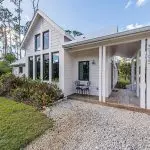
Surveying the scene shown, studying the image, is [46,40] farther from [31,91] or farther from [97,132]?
[97,132]

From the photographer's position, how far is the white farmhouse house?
325 inches

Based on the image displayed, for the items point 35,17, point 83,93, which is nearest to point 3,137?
point 83,93

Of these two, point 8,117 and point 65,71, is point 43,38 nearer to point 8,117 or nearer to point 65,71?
point 65,71

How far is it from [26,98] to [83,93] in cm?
385

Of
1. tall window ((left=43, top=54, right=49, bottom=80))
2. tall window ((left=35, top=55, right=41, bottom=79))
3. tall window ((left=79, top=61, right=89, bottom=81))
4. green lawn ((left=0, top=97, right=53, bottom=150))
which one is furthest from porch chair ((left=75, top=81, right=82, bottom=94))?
green lawn ((left=0, top=97, right=53, bottom=150))

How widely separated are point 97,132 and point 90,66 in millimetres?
Answer: 6038

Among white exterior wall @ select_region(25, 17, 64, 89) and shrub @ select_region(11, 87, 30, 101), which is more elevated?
white exterior wall @ select_region(25, 17, 64, 89)

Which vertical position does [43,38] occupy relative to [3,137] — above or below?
above

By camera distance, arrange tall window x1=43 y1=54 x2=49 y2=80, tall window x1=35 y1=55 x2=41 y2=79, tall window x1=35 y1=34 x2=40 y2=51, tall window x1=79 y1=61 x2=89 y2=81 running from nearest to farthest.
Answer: tall window x1=79 y1=61 x2=89 y2=81 < tall window x1=43 y1=54 x2=49 y2=80 < tall window x1=35 y1=55 x2=41 y2=79 < tall window x1=35 y1=34 x2=40 y2=51

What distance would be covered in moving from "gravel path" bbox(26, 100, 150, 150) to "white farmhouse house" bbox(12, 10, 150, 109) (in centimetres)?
219

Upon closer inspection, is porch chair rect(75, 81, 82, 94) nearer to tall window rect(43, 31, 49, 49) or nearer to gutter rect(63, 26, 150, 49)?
gutter rect(63, 26, 150, 49)

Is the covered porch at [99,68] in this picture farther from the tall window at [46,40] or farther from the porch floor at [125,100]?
the tall window at [46,40]

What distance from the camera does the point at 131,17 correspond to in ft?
54.5

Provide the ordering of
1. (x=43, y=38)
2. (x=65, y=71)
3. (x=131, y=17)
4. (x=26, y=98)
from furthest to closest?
(x=131, y=17) → (x=43, y=38) → (x=65, y=71) → (x=26, y=98)
